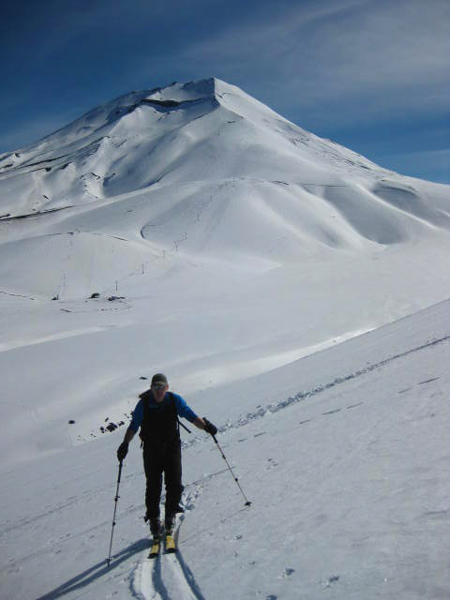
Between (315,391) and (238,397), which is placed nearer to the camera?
(315,391)

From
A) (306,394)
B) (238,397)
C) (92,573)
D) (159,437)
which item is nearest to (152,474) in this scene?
(159,437)

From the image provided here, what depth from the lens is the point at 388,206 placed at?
8925 centimetres

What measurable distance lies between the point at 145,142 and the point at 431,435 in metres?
147

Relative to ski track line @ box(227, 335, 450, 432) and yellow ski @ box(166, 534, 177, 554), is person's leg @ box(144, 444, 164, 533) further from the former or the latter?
ski track line @ box(227, 335, 450, 432)

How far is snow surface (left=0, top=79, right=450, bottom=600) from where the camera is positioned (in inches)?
187

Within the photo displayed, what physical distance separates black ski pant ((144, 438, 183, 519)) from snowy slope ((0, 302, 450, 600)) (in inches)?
17.8

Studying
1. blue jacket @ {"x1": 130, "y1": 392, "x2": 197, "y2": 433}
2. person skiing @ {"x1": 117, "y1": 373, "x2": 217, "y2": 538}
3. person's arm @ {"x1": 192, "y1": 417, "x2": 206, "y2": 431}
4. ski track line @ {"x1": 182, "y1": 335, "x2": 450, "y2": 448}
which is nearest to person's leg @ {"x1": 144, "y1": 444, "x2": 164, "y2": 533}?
person skiing @ {"x1": 117, "y1": 373, "x2": 217, "y2": 538}

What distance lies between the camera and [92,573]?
20.0 feet

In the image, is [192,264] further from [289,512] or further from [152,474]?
[289,512]

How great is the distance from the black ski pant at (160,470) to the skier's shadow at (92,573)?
20.4 inches

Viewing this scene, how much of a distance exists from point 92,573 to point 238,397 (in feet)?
36.9

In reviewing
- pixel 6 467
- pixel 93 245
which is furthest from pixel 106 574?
pixel 93 245

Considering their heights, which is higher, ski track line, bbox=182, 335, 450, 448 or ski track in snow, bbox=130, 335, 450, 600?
ski track line, bbox=182, 335, 450, 448

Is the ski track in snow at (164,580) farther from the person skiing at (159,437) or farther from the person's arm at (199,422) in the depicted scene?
the person's arm at (199,422)
